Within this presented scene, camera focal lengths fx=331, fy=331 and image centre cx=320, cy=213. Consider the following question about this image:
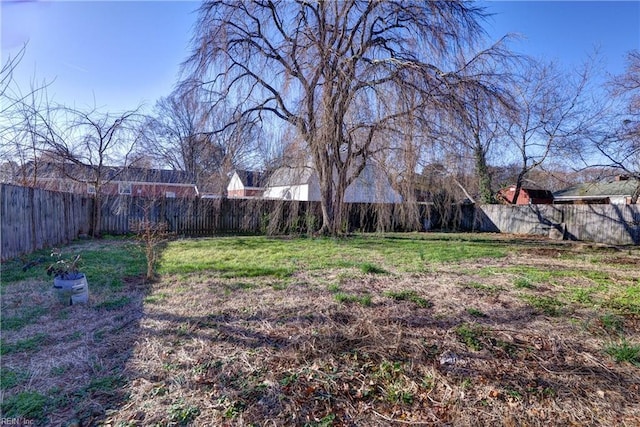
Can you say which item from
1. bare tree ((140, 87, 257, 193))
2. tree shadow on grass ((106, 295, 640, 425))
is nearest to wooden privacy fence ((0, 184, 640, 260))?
bare tree ((140, 87, 257, 193))

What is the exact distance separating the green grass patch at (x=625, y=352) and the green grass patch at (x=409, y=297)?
139 cm

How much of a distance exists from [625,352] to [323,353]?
6.83ft

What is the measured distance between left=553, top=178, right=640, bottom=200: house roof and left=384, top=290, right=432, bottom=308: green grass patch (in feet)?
66.1

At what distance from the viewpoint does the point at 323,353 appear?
227cm

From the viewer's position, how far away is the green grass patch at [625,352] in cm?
222

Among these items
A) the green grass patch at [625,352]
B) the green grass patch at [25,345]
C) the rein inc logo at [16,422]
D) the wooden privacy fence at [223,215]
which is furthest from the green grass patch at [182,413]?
the wooden privacy fence at [223,215]

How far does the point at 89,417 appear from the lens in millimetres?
1648

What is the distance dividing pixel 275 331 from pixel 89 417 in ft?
4.14

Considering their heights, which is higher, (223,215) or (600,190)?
(600,190)

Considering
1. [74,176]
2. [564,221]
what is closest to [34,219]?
[74,176]

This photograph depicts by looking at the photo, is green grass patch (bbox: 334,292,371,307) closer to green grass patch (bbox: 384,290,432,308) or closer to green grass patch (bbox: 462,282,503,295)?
green grass patch (bbox: 384,290,432,308)

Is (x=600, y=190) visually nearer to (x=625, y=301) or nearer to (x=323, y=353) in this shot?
(x=625, y=301)

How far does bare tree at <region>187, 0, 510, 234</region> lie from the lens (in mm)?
7035

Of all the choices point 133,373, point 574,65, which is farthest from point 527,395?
point 574,65
